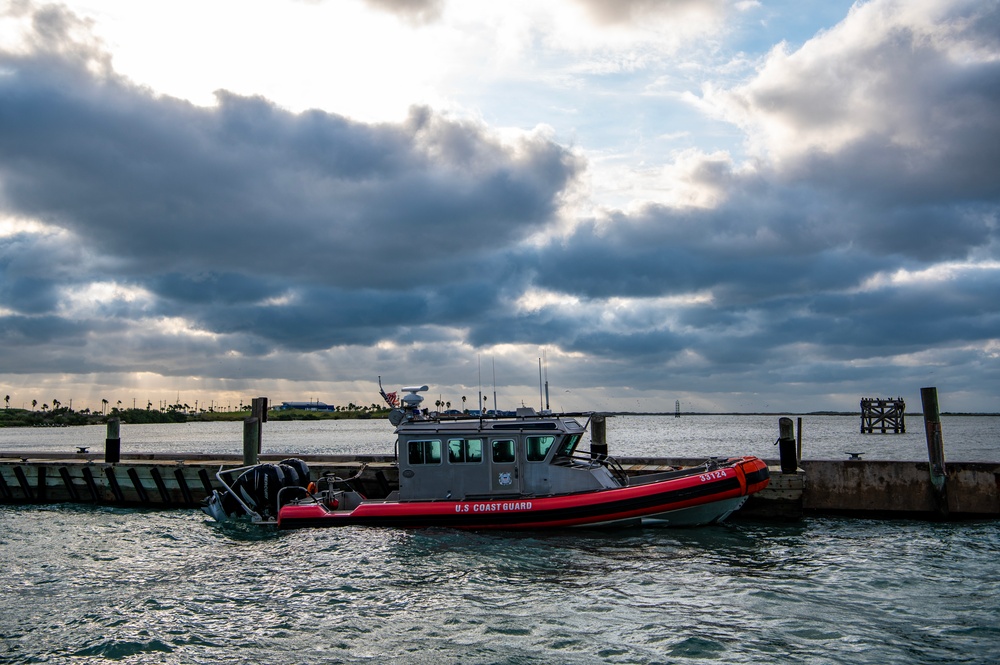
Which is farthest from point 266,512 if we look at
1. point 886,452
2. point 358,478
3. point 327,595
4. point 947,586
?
point 886,452

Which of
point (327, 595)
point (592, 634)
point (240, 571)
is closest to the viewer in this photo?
point (592, 634)

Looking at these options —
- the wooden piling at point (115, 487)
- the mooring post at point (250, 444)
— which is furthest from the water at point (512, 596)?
the wooden piling at point (115, 487)

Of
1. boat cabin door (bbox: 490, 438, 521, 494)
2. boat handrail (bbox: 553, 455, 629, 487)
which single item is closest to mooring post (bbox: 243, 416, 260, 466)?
boat cabin door (bbox: 490, 438, 521, 494)

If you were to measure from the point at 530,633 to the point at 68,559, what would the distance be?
11379 millimetres

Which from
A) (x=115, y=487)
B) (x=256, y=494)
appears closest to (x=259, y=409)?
(x=115, y=487)

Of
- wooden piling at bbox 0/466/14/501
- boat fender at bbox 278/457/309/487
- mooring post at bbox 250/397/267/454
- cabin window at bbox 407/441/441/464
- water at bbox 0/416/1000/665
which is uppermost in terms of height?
mooring post at bbox 250/397/267/454

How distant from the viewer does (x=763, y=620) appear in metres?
10.7

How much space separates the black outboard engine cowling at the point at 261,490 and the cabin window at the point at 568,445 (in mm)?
7040

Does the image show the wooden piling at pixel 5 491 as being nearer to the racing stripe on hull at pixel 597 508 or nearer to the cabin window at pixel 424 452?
the cabin window at pixel 424 452

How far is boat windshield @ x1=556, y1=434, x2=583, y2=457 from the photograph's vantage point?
17.7 meters

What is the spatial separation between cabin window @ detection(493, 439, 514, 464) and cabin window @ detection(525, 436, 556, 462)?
413mm

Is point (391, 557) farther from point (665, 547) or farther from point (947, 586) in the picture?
point (947, 586)

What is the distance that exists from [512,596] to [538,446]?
570 centimetres

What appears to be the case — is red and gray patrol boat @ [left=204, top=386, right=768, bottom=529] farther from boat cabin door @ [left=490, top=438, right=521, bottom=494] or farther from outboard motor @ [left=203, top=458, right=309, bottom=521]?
outboard motor @ [left=203, top=458, right=309, bottom=521]
